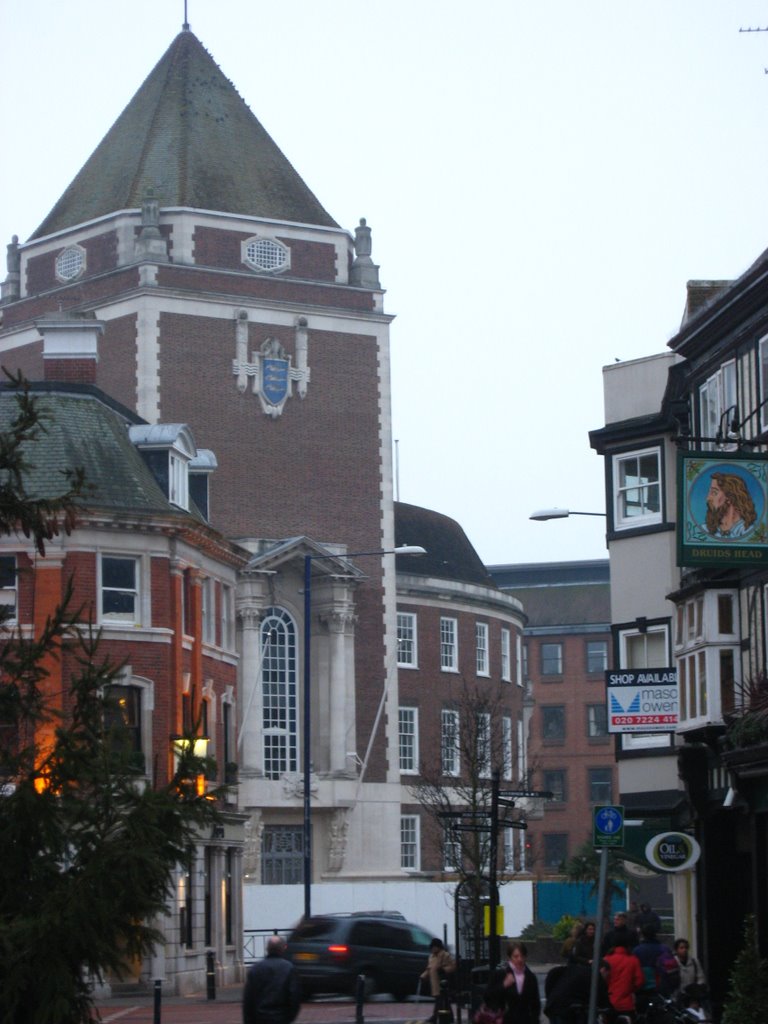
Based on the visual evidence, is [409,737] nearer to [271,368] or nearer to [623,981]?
[271,368]

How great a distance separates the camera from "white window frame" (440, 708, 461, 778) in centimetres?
7631


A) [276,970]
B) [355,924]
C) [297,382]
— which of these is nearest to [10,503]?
[276,970]

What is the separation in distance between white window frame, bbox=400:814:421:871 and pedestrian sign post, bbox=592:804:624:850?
53.3m

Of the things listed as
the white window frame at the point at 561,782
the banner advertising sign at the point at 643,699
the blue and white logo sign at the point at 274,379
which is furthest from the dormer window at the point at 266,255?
the banner advertising sign at the point at 643,699

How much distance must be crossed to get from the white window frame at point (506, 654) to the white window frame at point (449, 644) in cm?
407

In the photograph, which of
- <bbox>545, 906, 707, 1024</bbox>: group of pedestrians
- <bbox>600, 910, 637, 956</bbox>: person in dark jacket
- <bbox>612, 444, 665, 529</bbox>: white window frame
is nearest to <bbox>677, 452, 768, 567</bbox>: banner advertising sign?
<bbox>600, 910, 637, 956</bbox>: person in dark jacket

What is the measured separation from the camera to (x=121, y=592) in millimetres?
48781

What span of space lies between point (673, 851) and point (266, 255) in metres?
49.5

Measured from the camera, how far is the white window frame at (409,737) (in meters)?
79.4

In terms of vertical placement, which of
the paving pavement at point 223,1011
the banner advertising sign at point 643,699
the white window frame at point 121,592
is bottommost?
the paving pavement at point 223,1011

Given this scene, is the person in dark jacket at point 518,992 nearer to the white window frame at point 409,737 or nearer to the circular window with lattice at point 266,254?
the circular window with lattice at point 266,254

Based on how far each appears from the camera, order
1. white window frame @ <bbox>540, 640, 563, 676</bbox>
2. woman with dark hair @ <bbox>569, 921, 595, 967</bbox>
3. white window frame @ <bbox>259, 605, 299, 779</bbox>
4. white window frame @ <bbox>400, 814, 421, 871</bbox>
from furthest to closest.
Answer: white window frame @ <bbox>540, 640, 563, 676</bbox>
white window frame @ <bbox>400, 814, 421, 871</bbox>
white window frame @ <bbox>259, 605, 299, 779</bbox>
woman with dark hair @ <bbox>569, 921, 595, 967</bbox>

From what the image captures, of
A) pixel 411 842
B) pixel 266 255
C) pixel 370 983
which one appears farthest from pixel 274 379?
pixel 370 983

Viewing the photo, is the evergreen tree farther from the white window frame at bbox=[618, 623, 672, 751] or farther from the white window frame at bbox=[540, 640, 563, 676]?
the white window frame at bbox=[540, 640, 563, 676]
